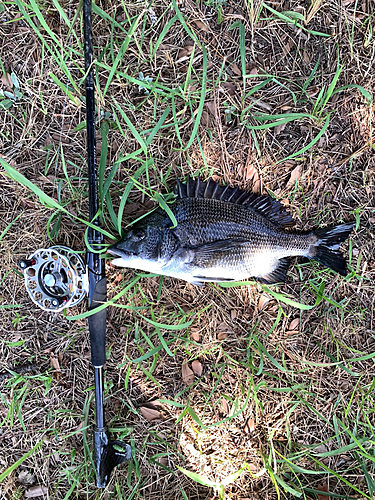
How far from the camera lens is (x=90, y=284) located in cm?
253

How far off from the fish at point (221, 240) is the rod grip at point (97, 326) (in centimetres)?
24

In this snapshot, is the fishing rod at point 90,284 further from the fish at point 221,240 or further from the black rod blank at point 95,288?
the fish at point 221,240

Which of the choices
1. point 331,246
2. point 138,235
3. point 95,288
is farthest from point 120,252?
point 331,246

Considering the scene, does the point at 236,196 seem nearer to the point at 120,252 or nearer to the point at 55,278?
the point at 120,252

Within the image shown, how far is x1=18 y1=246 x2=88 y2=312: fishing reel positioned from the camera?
2.65 meters

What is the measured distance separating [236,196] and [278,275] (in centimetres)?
81

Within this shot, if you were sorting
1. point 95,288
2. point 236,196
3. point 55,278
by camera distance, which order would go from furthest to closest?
point 236,196
point 55,278
point 95,288

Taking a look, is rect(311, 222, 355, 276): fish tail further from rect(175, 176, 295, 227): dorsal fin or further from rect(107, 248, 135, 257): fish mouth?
rect(107, 248, 135, 257): fish mouth

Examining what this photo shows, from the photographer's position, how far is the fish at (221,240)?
8.46 feet

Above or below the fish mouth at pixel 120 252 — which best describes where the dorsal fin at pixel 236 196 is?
above

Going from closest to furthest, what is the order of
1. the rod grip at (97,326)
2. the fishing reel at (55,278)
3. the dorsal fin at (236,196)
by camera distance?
the rod grip at (97,326) < the fishing reel at (55,278) < the dorsal fin at (236,196)

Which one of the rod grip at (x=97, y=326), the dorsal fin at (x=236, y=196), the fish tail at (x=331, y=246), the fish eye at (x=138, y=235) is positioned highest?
the dorsal fin at (x=236, y=196)

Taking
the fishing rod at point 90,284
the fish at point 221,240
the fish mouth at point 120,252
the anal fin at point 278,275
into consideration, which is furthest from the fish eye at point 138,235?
the anal fin at point 278,275

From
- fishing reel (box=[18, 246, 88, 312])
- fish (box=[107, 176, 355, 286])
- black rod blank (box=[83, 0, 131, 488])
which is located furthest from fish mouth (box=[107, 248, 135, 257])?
fishing reel (box=[18, 246, 88, 312])
